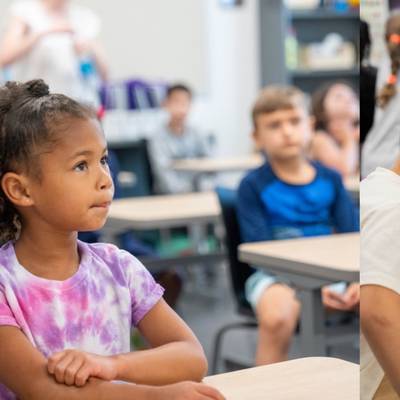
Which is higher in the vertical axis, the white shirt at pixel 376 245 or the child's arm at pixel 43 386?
the white shirt at pixel 376 245

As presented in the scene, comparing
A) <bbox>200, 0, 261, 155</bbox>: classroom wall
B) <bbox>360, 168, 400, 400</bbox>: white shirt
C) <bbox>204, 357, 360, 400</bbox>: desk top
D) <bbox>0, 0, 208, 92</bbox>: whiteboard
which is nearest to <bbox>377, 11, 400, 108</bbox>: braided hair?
<bbox>360, 168, 400, 400</bbox>: white shirt

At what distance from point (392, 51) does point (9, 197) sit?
0.39 m

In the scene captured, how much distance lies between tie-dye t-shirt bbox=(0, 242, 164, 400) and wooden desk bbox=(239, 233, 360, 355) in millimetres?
1072

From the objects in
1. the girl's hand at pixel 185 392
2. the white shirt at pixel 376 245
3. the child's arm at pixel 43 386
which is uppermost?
the white shirt at pixel 376 245

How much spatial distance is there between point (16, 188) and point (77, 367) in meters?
0.18

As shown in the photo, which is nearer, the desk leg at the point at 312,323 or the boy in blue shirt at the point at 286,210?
the desk leg at the point at 312,323

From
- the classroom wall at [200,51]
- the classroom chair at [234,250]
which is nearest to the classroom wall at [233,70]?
the classroom wall at [200,51]

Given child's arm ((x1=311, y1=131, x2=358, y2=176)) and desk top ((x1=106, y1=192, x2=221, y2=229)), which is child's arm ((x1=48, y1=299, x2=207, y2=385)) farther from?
child's arm ((x1=311, y1=131, x2=358, y2=176))

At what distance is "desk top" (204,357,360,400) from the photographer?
896 mm

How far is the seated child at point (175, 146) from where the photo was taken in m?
5.55

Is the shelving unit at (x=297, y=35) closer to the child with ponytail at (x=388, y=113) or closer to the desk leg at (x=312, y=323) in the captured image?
the desk leg at (x=312, y=323)

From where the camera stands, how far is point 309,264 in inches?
78.5

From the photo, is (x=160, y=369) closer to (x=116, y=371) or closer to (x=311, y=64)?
(x=116, y=371)

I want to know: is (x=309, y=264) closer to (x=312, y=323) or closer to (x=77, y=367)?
(x=312, y=323)
